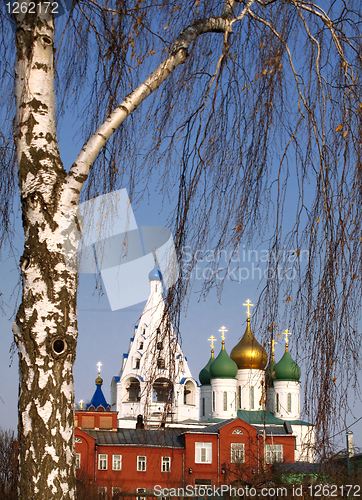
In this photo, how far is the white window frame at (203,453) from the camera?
30.8m

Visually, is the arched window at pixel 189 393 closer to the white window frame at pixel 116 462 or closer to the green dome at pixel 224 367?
the green dome at pixel 224 367

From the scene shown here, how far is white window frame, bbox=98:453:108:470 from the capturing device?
3025cm

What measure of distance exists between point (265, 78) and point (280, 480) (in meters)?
9.85

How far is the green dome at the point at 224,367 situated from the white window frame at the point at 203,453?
26.6 feet

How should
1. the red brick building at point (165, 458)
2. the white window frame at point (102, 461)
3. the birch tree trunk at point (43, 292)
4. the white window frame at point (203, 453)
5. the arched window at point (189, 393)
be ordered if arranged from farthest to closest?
1. the arched window at point (189, 393)
2. the white window frame at point (203, 453)
3. the white window frame at point (102, 461)
4. the red brick building at point (165, 458)
5. the birch tree trunk at point (43, 292)

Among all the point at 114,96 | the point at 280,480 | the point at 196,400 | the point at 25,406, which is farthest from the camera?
the point at 196,400

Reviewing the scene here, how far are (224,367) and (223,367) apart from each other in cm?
6

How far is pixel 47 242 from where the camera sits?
2941mm

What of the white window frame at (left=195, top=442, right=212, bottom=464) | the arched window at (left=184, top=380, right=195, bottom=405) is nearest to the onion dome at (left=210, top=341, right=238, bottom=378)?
the arched window at (left=184, top=380, right=195, bottom=405)

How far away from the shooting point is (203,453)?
102 feet

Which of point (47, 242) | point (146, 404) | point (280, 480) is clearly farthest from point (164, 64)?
point (280, 480)

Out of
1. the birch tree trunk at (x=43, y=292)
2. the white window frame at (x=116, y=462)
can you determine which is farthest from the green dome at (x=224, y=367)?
the birch tree trunk at (x=43, y=292)

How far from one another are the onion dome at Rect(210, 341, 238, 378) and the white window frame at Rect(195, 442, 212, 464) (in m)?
8.11

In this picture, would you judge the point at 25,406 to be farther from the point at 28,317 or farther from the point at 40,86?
the point at 40,86
